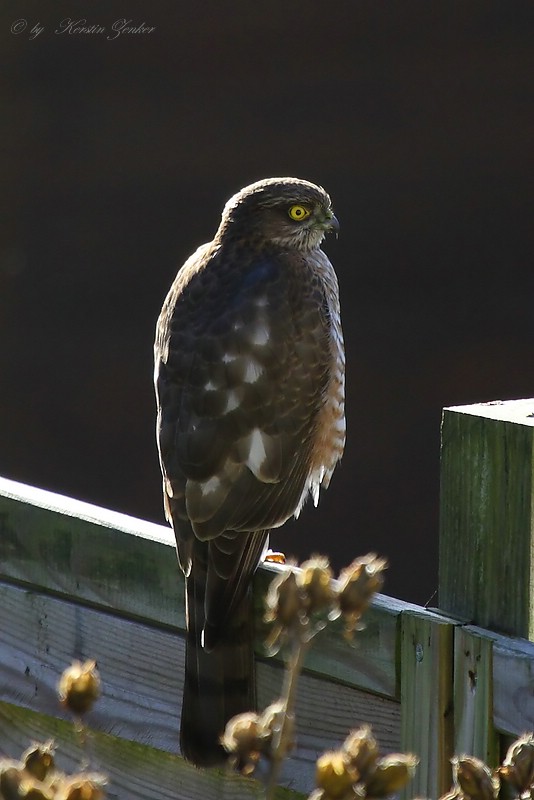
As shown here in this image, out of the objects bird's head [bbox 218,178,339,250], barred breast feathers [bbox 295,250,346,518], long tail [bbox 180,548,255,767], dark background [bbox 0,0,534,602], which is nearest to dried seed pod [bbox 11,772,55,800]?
long tail [bbox 180,548,255,767]

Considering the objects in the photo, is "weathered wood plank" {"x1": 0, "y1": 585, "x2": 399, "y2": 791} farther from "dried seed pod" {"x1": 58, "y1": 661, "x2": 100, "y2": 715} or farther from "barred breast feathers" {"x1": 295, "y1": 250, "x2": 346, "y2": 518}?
"dried seed pod" {"x1": 58, "y1": 661, "x2": 100, "y2": 715}

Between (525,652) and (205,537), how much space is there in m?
0.92

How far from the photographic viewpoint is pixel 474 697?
1876 millimetres

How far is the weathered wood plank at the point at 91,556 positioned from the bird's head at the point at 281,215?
128cm

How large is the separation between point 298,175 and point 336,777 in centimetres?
538

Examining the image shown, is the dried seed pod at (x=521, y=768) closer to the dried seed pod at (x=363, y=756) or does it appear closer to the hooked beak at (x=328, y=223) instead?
the dried seed pod at (x=363, y=756)

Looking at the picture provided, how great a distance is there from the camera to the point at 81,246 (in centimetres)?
626

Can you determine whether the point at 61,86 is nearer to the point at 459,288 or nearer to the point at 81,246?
the point at 81,246

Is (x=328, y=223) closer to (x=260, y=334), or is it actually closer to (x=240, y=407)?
(x=260, y=334)

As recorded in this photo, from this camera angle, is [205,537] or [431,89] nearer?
[205,537]

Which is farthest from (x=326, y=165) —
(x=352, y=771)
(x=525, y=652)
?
(x=352, y=771)

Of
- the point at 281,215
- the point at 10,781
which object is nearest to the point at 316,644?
the point at 10,781

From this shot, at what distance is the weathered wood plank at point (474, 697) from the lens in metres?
1.85

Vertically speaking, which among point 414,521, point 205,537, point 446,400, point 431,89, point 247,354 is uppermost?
point 431,89
